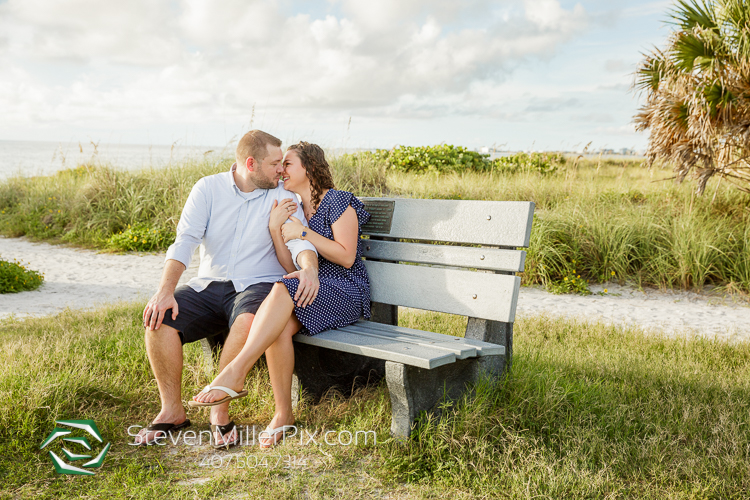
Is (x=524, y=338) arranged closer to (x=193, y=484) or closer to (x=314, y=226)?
(x=314, y=226)

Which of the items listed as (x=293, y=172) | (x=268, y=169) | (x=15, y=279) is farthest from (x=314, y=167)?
(x=15, y=279)

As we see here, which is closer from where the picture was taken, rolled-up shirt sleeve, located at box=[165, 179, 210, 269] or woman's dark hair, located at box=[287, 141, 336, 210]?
rolled-up shirt sleeve, located at box=[165, 179, 210, 269]

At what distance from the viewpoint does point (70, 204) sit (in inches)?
401

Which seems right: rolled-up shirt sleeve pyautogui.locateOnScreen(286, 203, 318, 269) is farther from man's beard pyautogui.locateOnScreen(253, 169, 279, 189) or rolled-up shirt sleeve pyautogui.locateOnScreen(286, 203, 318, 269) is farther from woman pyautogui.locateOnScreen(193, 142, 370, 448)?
man's beard pyautogui.locateOnScreen(253, 169, 279, 189)

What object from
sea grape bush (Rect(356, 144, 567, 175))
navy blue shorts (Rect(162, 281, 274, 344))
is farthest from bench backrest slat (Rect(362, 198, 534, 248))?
sea grape bush (Rect(356, 144, 567, 175))

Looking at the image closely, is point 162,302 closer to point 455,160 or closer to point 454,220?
point 454,220

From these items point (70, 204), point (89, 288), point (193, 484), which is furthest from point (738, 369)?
point (70, 204)

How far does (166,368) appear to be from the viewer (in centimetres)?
288

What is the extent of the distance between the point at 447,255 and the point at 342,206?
0.68 metres

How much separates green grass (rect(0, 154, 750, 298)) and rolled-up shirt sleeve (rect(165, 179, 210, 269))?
4213mm

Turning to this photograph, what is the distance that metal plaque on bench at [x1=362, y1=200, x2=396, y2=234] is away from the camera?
11.6 feet

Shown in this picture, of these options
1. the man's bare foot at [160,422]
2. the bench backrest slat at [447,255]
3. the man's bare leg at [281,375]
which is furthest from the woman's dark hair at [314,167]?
the man's bare foot at [160,422]

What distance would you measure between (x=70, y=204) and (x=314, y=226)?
27.9ft

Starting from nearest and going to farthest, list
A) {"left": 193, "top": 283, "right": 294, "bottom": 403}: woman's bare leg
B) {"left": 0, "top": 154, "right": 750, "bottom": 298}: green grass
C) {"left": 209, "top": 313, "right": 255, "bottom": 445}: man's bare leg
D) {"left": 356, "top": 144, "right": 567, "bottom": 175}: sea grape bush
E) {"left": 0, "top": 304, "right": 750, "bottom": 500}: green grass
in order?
1. {"left": 0, "top": 304, "right": 750, "bottom": 500}: green grass
2. {"left": 193, "top": 283, "right": 294, "bottom": 403}: woman's bare leg
3. {"left": 209, "top": 313, "right": 255, "bottom": 445}: man's bare leg
4. {"left": 0, "top": 154, "right": 750, "bottom": 298}: green grass
5. {"left": 356, "top": 144, "right": 567, "bottom": 175}: sea grape bush
